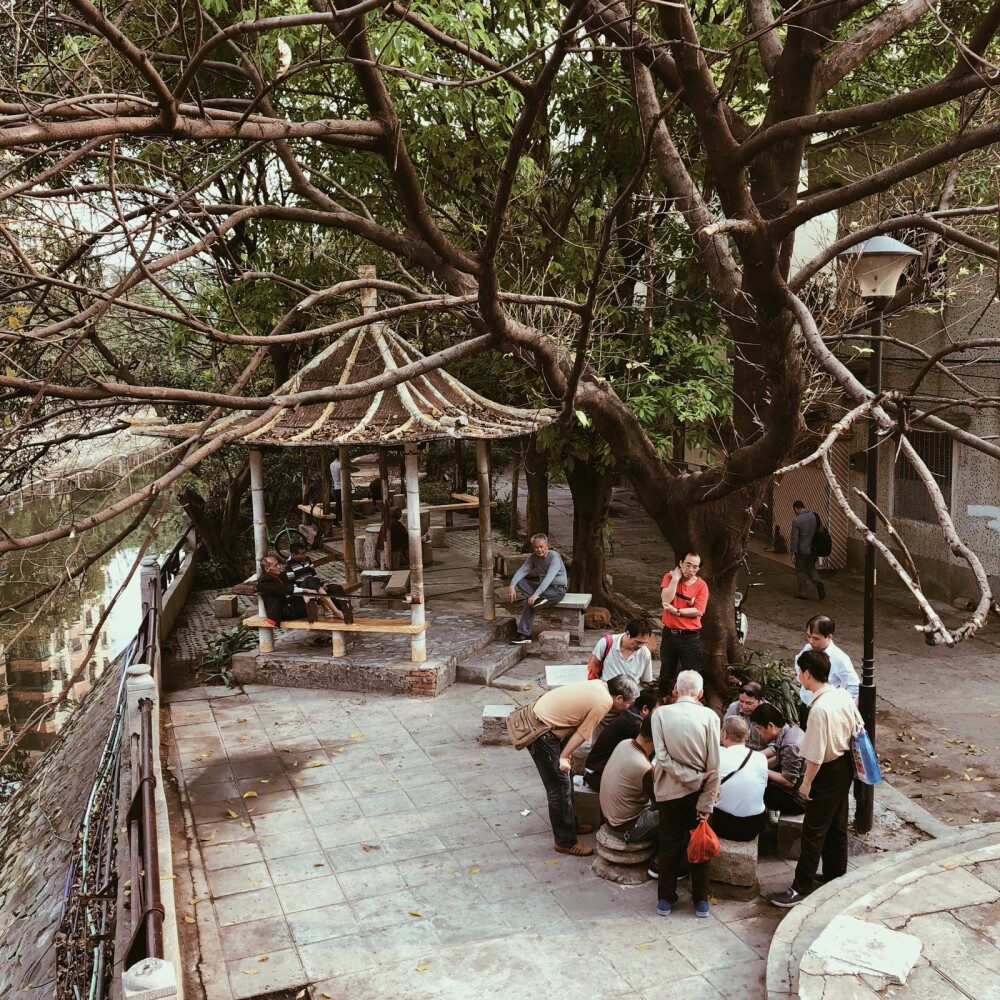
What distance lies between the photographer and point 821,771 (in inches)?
270

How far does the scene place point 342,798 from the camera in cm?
912

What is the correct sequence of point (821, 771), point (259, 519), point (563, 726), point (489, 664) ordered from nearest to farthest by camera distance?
point (821, 771), point (563, 726), point (489, 664), point (259, 519)

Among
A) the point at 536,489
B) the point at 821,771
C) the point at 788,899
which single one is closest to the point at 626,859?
the point at 788,899

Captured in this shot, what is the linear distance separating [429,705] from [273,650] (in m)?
2.49

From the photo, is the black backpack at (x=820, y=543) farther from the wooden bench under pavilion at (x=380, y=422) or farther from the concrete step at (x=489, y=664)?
the wooden bench under pavilion at (x=380, y=422)

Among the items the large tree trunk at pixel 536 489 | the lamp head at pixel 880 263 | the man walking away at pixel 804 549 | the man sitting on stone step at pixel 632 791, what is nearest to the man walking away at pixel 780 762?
the man sitting on stone step at pixel 632 791

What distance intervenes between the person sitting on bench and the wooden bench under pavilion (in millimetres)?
144

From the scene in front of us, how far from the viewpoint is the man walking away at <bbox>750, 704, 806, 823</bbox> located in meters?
7.66

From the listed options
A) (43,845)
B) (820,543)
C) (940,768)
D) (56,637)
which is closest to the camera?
(940,768)

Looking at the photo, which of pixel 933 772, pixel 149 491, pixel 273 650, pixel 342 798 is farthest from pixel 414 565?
pixel 149 491

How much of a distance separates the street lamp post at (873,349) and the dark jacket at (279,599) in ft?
22.4

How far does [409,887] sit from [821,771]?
322 centimetres

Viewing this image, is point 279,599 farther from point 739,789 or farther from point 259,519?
point 739,789

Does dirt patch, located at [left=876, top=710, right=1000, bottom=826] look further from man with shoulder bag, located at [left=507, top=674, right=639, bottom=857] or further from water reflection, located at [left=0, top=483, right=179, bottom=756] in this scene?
water reflection, located at [left=0, top=483, right=179, bottom=756]
